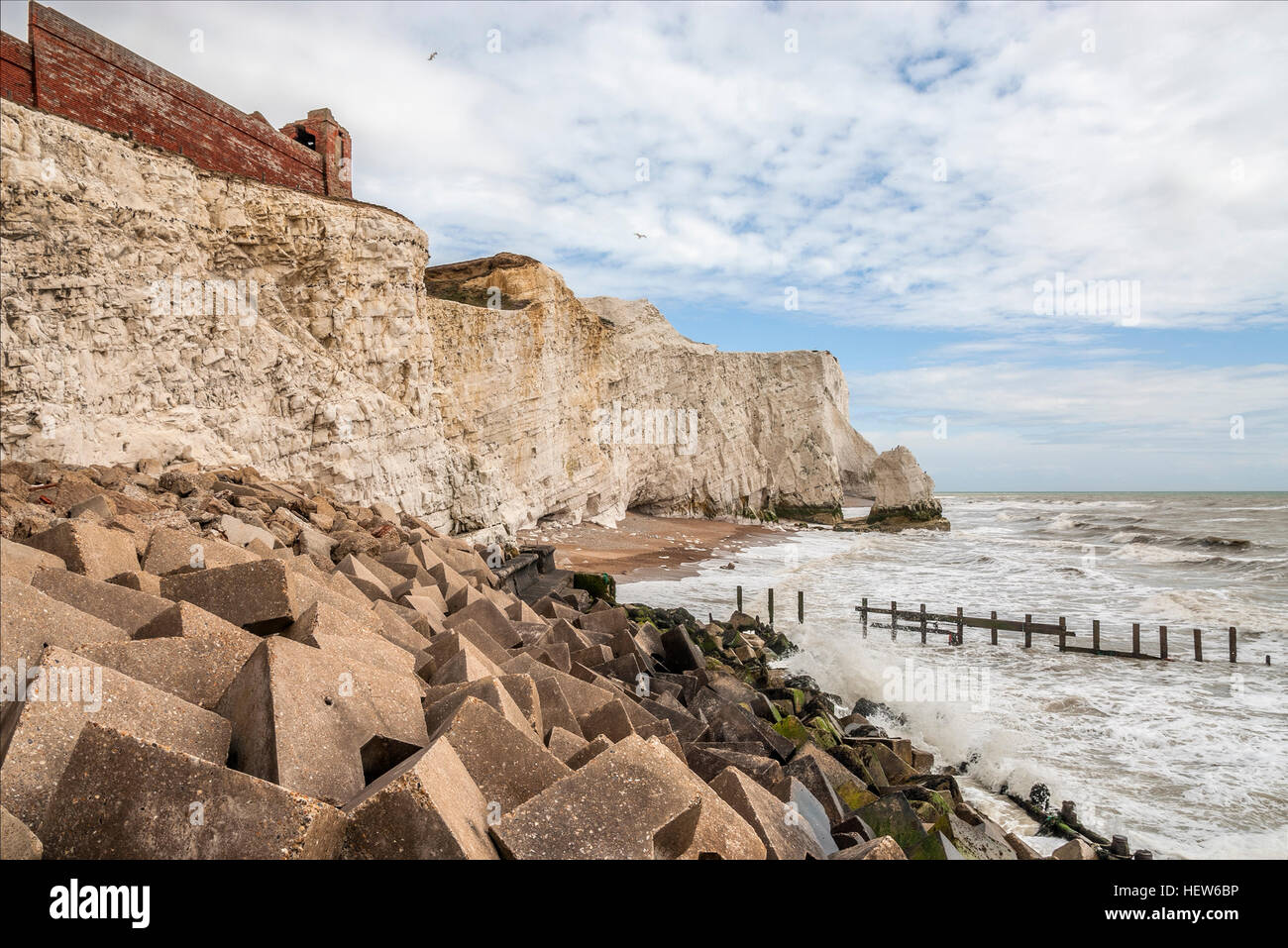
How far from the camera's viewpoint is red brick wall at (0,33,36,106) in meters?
10.8

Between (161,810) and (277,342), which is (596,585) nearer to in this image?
(277,342)

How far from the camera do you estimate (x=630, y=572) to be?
23281mm

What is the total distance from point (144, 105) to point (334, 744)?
50.8ft

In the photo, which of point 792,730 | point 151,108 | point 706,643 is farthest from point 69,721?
point 151,108

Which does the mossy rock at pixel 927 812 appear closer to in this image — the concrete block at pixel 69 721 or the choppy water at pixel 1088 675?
the choppy water at pixel 1088 675

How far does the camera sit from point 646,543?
31391 millimetres

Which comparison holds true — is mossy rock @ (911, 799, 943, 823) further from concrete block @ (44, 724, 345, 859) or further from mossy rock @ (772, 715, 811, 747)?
concrete block @ (44, 724, 345, 859)

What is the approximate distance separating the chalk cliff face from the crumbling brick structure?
2.39 ft

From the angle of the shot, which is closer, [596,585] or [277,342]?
[277,342]

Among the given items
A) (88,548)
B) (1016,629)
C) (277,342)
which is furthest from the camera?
(1016,629)

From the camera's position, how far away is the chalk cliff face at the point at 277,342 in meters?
10.7

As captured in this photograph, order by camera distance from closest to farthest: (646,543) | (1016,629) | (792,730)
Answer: (792,730)
(1016,629)
(646,543)

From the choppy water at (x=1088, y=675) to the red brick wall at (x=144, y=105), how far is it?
1409 centimetres
